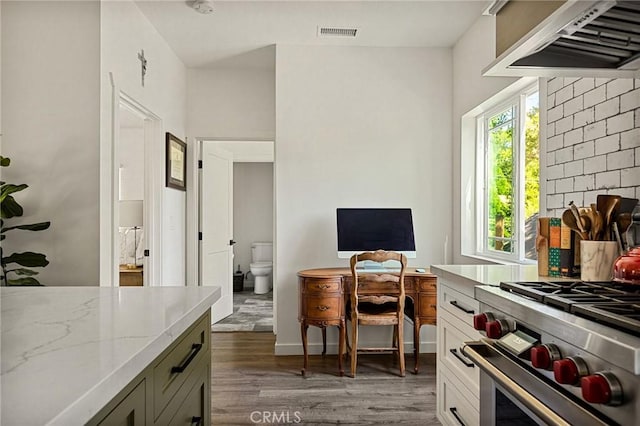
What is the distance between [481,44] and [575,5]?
2.32m

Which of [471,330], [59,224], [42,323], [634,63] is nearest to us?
[42,323]

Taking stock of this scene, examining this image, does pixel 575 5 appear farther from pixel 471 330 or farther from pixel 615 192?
pixel 471 330

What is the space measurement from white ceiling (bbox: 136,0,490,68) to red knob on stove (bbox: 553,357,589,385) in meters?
2.82

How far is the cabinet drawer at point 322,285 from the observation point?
335 cm

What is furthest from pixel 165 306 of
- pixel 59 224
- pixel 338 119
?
pixel 338 119

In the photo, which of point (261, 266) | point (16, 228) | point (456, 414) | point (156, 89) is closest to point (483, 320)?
point (456, 414)

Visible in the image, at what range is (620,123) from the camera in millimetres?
1860

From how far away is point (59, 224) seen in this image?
8.55ft

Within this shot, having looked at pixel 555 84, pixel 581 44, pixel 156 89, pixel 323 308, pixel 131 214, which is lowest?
pixel 323 308

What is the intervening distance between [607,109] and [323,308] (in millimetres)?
2210

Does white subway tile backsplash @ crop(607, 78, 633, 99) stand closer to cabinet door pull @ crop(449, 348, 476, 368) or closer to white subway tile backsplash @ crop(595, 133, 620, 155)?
white subway tile backsplash @ crop(595, 133, 620, 155)

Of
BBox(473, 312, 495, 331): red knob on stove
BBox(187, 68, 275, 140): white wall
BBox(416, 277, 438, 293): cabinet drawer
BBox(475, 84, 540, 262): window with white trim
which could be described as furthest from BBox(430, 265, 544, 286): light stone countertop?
BBox(187, 68, 275, 140): white wall

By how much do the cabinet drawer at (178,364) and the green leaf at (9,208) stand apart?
1.56 meters

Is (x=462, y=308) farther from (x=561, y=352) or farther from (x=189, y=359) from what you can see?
(x=189, y=359)
